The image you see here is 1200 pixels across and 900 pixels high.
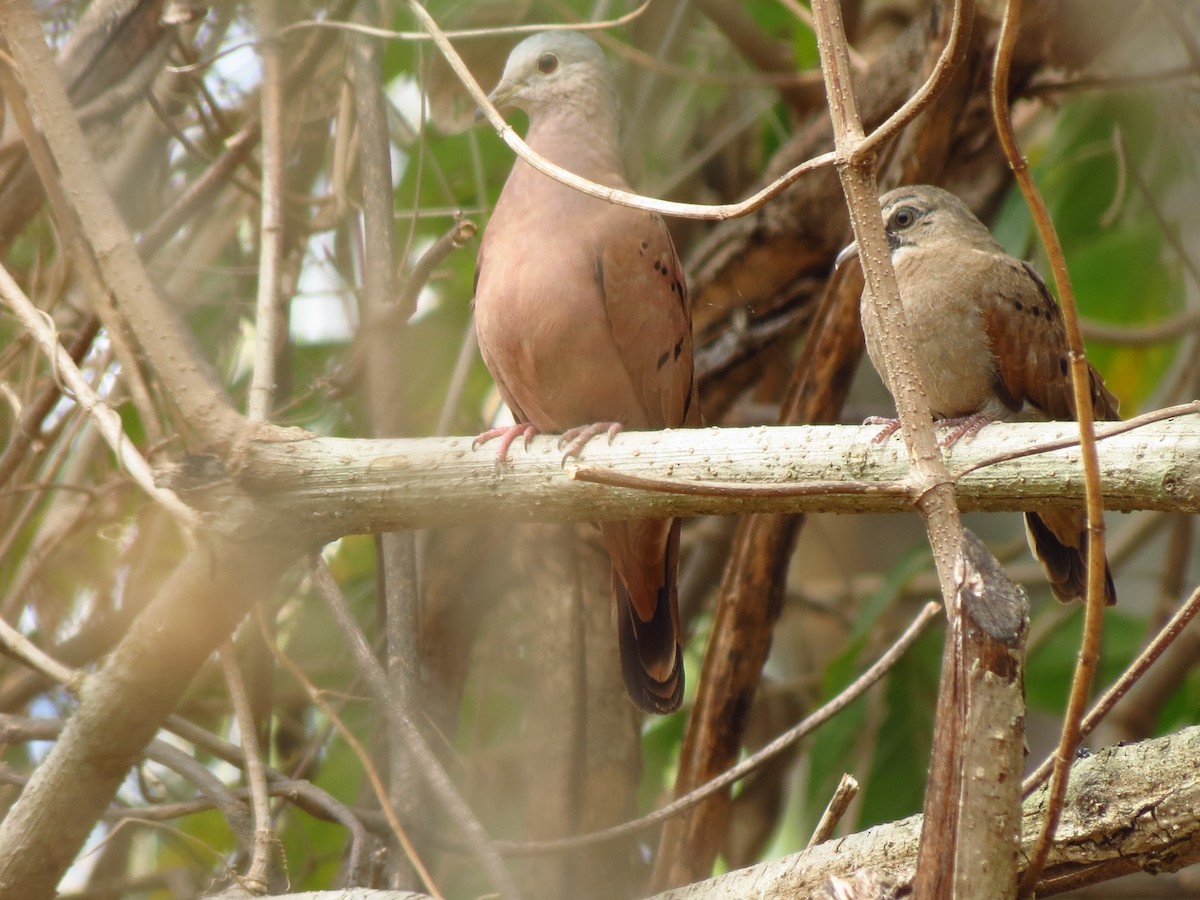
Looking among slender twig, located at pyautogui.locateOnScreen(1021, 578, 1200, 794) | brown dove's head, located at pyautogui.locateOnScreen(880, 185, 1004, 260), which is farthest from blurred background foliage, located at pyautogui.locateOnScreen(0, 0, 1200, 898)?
slender twig, located at pyautogui.locateOnScreen(1021, 578, 1200, 794)

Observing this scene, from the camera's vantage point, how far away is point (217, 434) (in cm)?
233

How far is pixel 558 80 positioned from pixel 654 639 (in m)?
1.60

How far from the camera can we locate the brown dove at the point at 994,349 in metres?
3.36

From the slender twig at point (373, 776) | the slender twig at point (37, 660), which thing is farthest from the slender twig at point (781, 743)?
the slender twig at point (37, 660)

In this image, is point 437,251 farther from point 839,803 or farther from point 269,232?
point 839,803

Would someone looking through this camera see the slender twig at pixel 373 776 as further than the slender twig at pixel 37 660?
Yes

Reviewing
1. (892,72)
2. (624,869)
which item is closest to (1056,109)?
(892,72)

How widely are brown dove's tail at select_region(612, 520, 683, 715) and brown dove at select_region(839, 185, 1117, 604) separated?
0.79 m

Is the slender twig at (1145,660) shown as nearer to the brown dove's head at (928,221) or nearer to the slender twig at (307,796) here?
the slender twig at (307,796)

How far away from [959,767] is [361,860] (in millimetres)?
1741

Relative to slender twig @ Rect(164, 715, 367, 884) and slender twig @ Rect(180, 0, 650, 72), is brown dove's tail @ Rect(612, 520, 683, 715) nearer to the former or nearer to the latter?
slender twig @ Rect(164, 715, 367, 884)

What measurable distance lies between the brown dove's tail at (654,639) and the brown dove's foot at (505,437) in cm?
65

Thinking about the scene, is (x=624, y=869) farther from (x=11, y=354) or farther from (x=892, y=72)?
(x=892, y=72)

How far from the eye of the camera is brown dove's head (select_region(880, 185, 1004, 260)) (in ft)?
12.0
